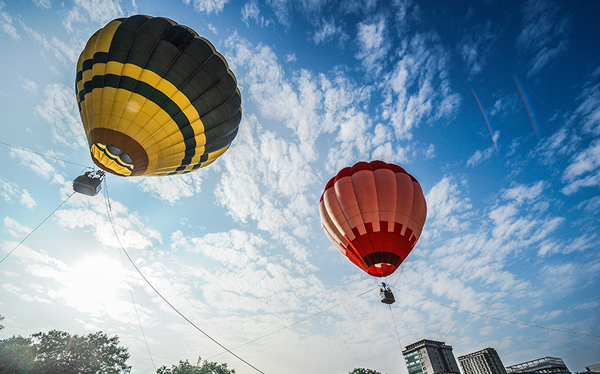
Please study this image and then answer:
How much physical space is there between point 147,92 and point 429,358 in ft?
371

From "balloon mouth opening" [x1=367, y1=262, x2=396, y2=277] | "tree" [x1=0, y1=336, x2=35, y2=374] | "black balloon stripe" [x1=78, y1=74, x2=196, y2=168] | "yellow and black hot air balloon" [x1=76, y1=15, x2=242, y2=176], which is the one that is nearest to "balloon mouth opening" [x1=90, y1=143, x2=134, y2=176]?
"yellow and black hot air balloon" [x1=76, y1=15, x2=242, y2=176]

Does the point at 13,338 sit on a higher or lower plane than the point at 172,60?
lower

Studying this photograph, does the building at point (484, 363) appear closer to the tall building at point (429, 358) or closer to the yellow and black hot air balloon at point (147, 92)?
the tall building at point (429, 358)

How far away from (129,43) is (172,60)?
1885mm

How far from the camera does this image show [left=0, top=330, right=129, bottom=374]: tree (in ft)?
→ 60.3

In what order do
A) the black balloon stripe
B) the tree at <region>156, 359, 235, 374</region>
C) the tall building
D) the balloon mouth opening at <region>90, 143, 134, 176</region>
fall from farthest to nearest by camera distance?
1. the tall building
2. the tree at <region>156, 359, 235, 374</region>
3. the balloon mouth opening at <region>90, 143, 134, 176</region>
4. the black balloon stripe

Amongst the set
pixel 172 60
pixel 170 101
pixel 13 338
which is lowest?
pixel 13 338

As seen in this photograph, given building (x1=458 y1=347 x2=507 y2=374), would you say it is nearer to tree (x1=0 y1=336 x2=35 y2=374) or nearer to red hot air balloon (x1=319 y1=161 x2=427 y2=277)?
red hot air balloon (x1=319 y1=161 x2=427 y2=277)

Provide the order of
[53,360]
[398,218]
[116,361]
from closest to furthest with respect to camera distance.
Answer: [398,218], [53,360], [116,361]

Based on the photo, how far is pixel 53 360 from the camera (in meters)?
20.5

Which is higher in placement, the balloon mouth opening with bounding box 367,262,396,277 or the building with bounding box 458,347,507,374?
the building with bounding box 458,347,507,374

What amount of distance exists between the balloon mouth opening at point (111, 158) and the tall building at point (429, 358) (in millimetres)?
109502

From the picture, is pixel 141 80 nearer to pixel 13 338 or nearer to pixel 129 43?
pixel 129 43

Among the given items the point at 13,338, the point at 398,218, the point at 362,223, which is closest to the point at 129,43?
the point at 362,223
